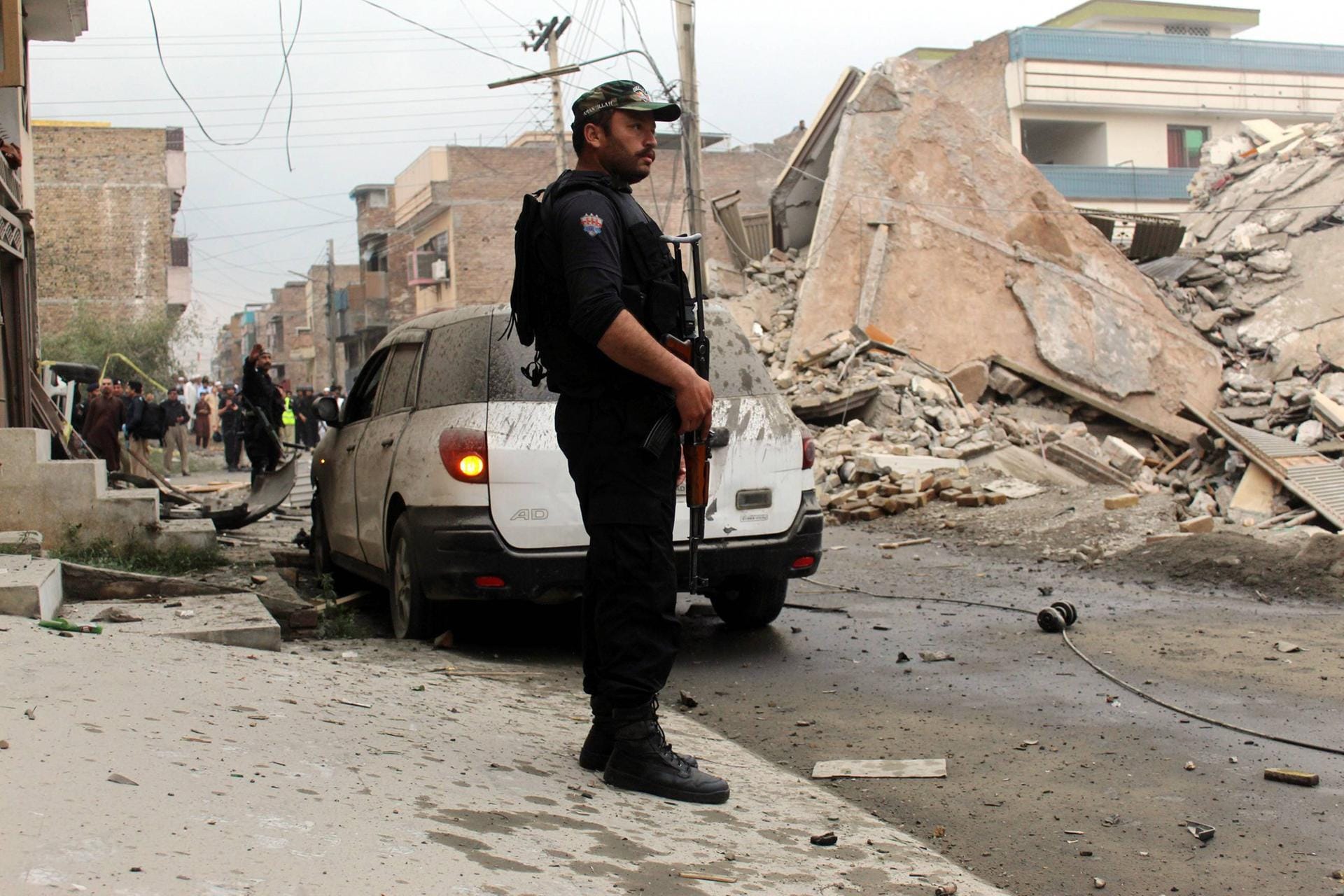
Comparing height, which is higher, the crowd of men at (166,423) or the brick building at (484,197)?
the brick building at (484,197)

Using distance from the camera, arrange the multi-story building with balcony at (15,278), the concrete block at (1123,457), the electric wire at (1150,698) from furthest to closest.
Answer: the concrete block at (1123,457)
the multi-story building with balcony at (15,278)
the electric wire at (1150,698)

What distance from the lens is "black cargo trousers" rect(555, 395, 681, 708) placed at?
3508 mm

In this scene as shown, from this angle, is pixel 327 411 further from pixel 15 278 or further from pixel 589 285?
pixel 589 285

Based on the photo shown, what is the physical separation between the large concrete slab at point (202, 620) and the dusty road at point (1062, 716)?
1.17 metres

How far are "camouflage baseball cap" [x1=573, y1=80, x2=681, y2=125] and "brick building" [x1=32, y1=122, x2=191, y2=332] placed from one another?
157 ft

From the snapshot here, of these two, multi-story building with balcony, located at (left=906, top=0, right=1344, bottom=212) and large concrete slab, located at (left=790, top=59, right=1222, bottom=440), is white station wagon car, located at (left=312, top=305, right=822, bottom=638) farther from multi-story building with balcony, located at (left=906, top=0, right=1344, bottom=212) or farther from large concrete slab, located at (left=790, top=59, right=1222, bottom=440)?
multi-story building with balcony, located at (left=906, top=0, right=1344, bottom=212)

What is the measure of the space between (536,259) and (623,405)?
0.52 meters

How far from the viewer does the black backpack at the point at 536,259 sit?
3.61 m

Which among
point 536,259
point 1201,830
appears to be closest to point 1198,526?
point 1201,830

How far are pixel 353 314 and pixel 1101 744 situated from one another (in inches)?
2787

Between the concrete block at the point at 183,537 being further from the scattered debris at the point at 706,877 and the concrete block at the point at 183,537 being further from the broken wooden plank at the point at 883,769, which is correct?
the scattered debris at the point at 706,877

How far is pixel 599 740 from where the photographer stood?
3.74 meters

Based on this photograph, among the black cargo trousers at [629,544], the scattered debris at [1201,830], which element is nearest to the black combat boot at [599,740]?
the black cargo trousers at [629,544]

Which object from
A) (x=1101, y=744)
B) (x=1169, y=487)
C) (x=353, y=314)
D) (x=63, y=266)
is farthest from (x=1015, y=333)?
(x=353, y=314)
